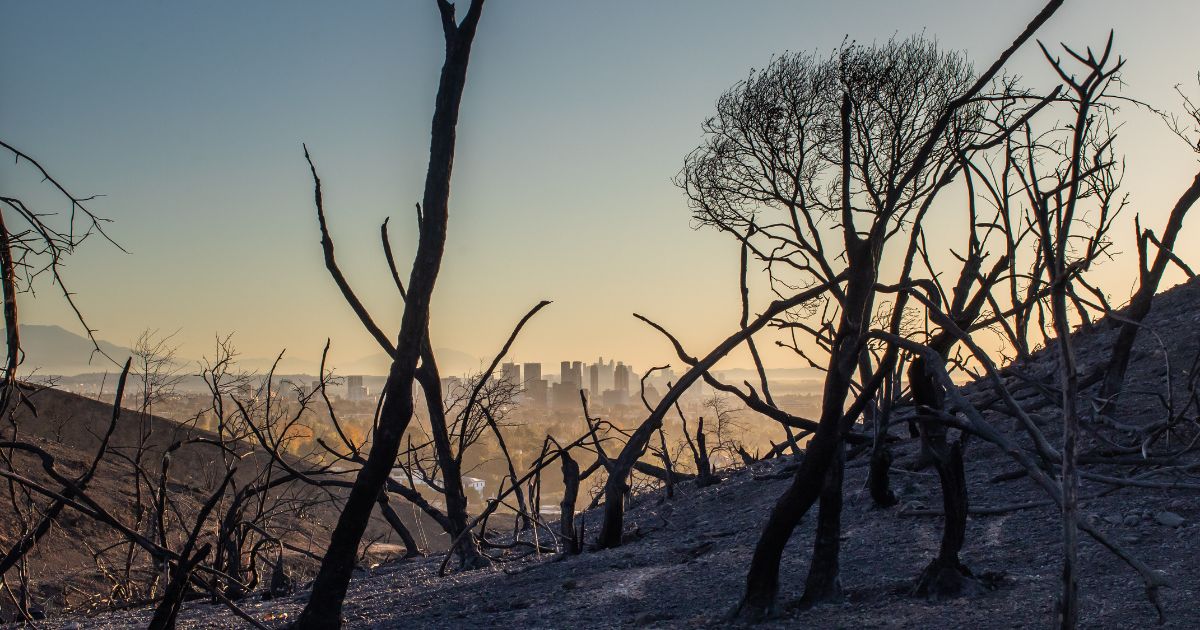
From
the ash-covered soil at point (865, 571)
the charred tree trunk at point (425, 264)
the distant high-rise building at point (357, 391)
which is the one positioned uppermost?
the distant high-rise building at point (357, 391)

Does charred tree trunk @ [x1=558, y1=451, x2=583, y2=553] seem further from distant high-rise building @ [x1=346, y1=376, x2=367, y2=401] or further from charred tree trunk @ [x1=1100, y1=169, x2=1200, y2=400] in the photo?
distant high-rise building @ [x1=346, y1=376, x2=367, y2=401]

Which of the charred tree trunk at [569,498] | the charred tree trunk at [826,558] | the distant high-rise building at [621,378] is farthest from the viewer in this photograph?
the distant high-rise building at [621,378]

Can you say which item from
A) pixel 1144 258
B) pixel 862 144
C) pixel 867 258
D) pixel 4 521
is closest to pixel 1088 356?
pixel 1144 258

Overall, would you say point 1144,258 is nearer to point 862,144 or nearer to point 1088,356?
point 1088,356

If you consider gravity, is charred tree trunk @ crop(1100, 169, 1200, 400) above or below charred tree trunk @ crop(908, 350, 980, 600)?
above

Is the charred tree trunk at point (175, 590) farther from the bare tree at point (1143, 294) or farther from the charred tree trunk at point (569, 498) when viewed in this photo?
the bare tree at point (1143, 294)

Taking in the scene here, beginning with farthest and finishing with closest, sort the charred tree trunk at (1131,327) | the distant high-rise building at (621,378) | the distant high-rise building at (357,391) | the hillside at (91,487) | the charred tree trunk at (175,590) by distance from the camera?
the distant high-rise building at (621,378) → the distant high-rise building at (357,391) → the hillside at (91,487) → the charred tree trunk at (1131,327) → the charred tree trunk at (175,590)

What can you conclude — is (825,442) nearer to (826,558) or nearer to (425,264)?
(826,558)

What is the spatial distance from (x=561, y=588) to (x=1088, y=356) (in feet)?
22.2

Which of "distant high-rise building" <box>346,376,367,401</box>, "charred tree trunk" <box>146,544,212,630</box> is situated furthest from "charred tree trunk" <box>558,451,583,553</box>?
"distant high-rise building" <box>346,376,367,401</box>

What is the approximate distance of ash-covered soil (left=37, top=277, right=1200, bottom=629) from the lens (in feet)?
10.9

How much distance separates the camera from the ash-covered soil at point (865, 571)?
3318 mm

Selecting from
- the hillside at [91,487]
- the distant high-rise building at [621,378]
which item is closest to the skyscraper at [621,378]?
the distant high-rise building at [621,378]

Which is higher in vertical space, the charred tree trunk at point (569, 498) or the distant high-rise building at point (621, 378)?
the distant high-rise building at point (621, 378)
